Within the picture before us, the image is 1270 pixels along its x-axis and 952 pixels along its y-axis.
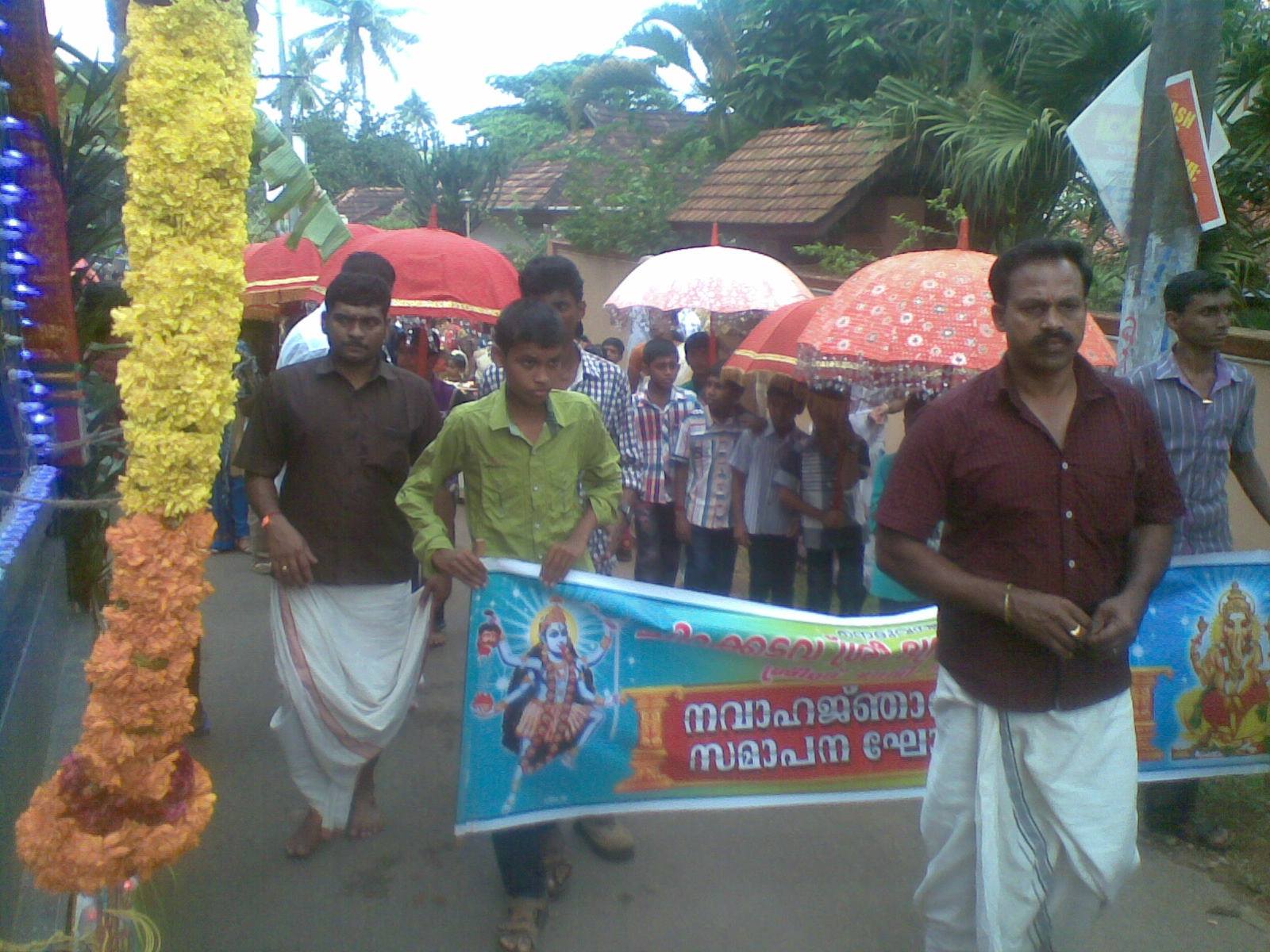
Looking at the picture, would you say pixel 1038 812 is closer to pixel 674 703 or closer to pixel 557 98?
pixel 674 703

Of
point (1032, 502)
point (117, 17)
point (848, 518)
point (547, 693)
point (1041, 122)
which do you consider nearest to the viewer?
point (1032, 502)

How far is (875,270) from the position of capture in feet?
18.3

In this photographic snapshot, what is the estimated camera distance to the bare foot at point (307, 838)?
4242 mm

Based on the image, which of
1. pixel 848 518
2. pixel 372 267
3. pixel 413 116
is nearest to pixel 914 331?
pixel 848 518

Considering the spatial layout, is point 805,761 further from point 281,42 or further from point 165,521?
point 281,42

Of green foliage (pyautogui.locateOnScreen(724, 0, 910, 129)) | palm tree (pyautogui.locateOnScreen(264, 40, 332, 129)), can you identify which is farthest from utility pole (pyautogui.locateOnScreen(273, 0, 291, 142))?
palm tree (pyautogui.locateOnScreen(264, 40, 332, 129))

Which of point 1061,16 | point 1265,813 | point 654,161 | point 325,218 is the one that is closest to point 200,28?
point 325,218

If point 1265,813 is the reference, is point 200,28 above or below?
above

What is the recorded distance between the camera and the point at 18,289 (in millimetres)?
4582

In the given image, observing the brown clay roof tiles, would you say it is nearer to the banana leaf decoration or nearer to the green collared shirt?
the banana leaf decoration

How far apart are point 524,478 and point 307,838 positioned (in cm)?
151

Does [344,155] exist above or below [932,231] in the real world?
above

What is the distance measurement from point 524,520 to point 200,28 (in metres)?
1.68

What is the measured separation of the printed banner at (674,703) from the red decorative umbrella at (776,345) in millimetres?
2335
